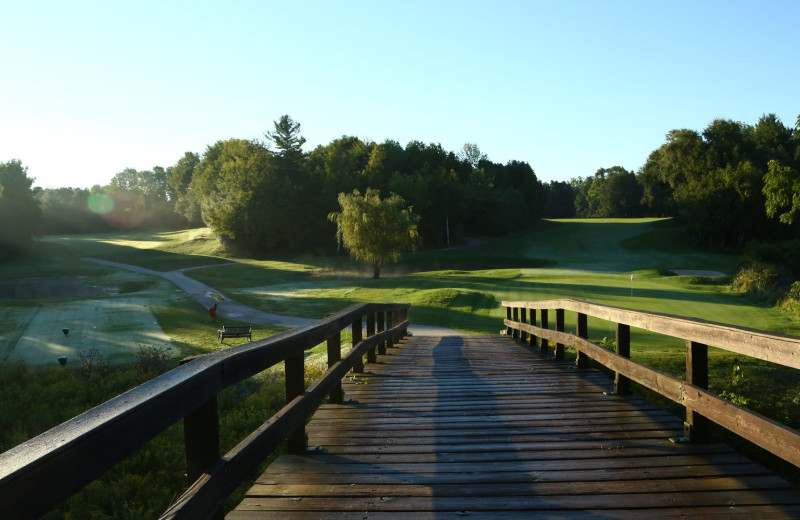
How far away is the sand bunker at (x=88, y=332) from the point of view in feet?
59.2

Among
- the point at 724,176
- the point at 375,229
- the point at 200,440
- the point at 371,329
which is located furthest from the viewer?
the point at 724,176

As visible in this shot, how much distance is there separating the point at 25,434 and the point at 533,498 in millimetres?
10296

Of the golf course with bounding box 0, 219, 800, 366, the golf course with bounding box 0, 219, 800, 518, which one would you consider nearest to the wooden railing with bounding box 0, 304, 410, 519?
the golf course with bounding box 0, 219, 800, 518

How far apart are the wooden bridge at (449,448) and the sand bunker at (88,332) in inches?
598

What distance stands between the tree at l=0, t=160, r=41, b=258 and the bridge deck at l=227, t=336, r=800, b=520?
66322 millimetres

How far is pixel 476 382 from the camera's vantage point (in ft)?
22.4

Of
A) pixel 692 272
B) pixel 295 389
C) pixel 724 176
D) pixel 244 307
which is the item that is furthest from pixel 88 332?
pixel 724 176

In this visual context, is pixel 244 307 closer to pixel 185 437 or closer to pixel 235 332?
pixel 235 332

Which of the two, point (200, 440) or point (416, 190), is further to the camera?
point (416, 190)

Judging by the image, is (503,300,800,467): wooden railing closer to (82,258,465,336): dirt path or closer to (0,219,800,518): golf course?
(0,219,800,518): golf course

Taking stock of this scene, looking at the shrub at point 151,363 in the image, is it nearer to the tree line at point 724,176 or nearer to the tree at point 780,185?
the tree at point 780,185

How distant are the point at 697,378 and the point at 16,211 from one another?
70630 mm

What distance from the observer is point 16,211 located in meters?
59.9

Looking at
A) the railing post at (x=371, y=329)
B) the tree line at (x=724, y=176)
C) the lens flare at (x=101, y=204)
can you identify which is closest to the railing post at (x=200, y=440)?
the railing post at (x=371, y=329)
